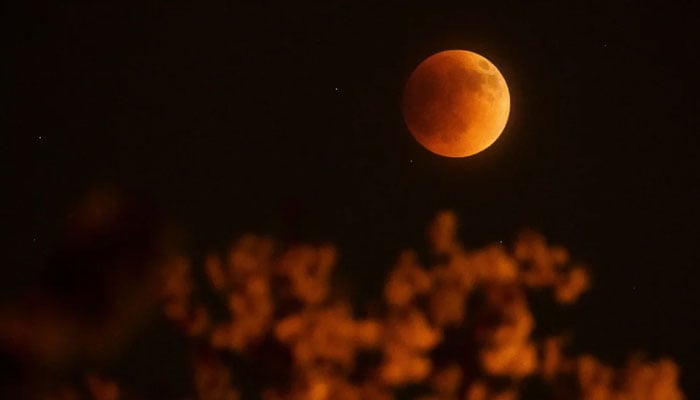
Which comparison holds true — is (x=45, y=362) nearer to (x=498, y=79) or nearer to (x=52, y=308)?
(x=52, y=308)

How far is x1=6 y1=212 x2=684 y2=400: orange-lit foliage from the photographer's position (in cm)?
310

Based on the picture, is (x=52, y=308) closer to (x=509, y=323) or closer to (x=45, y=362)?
(x=45, y=362)

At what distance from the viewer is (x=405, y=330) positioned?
3.15 metres

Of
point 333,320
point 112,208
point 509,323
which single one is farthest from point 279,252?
point 509,323

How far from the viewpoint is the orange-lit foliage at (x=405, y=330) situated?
3.10 m

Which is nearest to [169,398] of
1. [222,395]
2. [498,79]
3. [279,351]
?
[222,395]

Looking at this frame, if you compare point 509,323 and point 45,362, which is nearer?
point 45,362

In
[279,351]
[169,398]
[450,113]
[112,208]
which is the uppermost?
[450,113]

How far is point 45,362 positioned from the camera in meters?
2.99

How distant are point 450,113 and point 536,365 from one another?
755 millimetres

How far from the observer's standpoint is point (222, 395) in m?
3.04

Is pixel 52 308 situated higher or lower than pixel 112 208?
lower

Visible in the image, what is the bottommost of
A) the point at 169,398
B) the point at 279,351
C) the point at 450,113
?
the point at 169,398

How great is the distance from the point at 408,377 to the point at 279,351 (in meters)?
0.36
